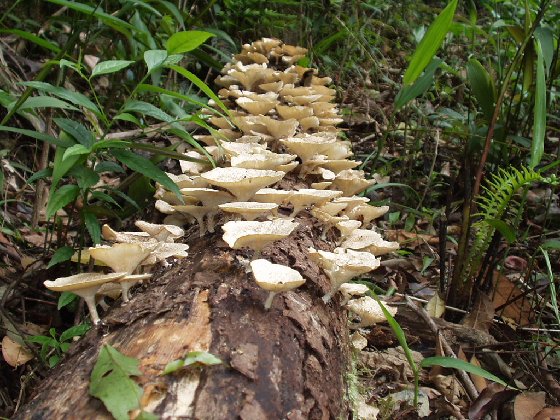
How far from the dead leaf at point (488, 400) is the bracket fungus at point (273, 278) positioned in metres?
1.26

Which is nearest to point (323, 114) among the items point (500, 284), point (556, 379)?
point (500, 284)

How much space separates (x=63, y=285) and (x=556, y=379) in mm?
2770

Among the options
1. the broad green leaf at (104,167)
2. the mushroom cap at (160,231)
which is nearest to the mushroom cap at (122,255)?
the mushroom cap at (160,231)

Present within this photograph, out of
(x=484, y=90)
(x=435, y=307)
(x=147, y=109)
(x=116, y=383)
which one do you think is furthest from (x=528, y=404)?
(x=147, y=109)

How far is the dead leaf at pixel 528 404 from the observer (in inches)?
94.7

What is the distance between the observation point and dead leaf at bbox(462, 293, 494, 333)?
3262 millimetres

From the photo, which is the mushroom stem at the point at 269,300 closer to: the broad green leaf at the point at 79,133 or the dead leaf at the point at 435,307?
the broad green leaf at the point at 79,133

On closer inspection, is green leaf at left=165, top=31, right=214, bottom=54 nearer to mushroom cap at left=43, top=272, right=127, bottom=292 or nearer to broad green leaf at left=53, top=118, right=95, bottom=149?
broad green leaf at left=53, top=118, right=95, bottom=149

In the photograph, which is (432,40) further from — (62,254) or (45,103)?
(62,254)

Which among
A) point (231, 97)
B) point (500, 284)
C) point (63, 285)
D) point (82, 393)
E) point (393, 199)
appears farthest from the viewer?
point (393, 199)

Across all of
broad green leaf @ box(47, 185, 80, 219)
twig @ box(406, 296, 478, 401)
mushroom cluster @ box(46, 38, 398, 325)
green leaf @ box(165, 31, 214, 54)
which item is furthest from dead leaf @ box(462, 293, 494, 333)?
broad green leaf @ box(47, 185, 80, 219)

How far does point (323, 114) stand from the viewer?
4.29 metres

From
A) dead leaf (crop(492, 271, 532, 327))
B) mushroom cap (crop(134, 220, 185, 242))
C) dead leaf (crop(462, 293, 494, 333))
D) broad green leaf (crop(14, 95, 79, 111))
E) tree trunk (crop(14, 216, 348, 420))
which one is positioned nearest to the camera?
tree trunk (crop(14, 216, 348, 420))

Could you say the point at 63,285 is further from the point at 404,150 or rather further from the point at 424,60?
the point at 404,150
